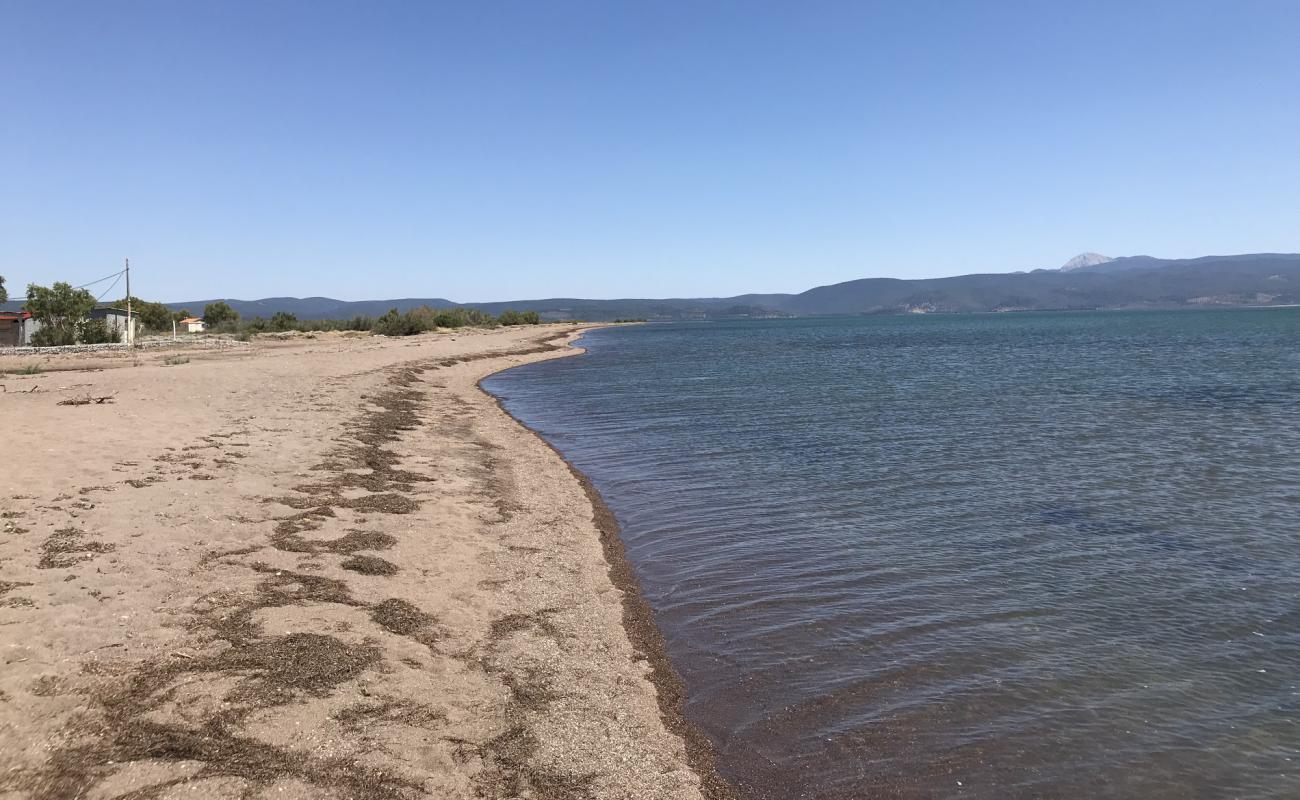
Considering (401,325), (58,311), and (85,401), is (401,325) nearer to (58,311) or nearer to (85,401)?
(58,311)

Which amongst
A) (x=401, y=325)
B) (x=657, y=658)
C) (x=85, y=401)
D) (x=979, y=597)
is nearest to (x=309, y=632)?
(x=657, y=658)

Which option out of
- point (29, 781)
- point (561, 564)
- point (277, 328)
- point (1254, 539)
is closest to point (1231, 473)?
point (1254, 539)

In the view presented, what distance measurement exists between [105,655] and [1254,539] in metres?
16.4

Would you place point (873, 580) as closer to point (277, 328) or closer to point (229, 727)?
point (229, 727)

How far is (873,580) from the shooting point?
1113 centimetres

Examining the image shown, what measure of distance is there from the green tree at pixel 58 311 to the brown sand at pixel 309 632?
45603mm

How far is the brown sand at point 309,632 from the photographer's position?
5773 millimetres

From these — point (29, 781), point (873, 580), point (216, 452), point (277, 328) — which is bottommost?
point (873, 580)

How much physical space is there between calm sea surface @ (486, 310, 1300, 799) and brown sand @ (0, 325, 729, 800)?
1.11 m

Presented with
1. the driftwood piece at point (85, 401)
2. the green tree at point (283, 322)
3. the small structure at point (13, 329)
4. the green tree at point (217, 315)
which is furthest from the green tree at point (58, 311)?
the green tree at point (217, 315)

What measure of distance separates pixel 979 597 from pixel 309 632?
8623 millimetres

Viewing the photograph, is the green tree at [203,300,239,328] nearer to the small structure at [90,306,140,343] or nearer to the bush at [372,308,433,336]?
the bush at [372,308,433,336]

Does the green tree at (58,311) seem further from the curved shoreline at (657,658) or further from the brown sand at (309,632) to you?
the curved shoreline at (657,658)

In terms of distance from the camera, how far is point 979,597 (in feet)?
34.2
